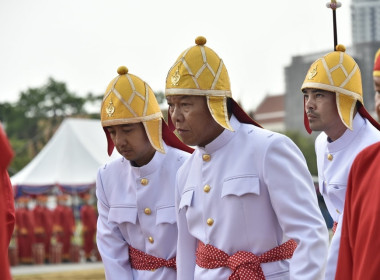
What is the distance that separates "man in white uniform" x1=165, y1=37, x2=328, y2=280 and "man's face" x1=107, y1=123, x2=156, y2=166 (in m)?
0.76

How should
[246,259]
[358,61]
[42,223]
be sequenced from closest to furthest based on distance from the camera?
1. [246,259]
2. [42,223]
3. [358,61]

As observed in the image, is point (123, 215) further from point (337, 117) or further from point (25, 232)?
point (25, 232)

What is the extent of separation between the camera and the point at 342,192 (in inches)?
249

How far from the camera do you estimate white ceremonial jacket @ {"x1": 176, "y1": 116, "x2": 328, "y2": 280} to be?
4.85 m

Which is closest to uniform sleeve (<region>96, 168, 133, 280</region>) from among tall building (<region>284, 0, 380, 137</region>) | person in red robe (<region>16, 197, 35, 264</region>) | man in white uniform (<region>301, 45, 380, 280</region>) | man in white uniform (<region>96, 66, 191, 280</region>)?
man in white uniform (<region>96, 66, 191, 280</region>)

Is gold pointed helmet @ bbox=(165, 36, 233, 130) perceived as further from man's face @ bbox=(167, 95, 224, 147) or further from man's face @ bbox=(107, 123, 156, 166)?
man's face @ bbox=(107, 123, 156, 166)

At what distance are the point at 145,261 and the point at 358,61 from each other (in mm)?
69017

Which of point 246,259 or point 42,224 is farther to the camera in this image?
point 42,224

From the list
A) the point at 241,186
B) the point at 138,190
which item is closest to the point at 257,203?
the point at 241,186

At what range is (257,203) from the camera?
4996mm

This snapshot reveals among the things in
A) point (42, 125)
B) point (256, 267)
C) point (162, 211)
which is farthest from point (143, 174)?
point (42, 125)

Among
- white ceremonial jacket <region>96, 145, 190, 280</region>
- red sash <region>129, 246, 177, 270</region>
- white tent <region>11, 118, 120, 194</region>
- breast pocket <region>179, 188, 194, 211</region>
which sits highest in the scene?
breast pocket <region>179, 188, 194, 211</region>

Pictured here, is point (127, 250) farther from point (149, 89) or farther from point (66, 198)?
point (66, 198)

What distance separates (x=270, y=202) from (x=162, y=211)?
4.67ft
